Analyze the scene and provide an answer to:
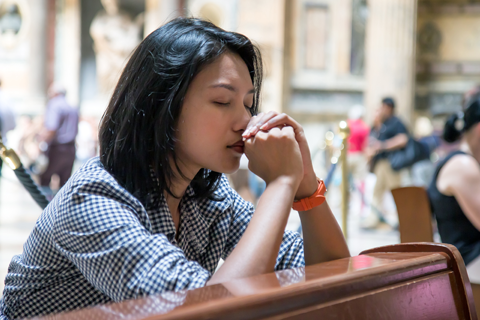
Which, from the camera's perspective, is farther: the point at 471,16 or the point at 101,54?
the point at 471,16

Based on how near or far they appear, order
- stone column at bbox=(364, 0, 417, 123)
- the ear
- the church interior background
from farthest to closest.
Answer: the church interior background
stone column at bbox=(364, 0, 417, 123)
the ear

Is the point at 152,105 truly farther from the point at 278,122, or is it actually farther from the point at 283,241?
the point at 283,241

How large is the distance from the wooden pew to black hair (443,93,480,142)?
1.74 metres

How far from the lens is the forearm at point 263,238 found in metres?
0.99

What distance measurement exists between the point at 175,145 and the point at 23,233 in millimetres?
4739

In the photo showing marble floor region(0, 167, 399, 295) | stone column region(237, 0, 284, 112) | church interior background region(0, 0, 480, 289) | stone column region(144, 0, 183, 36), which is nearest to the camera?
marble floor region(0, 167, 399, 295)

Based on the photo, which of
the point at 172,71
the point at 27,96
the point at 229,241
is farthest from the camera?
the point at 27,96

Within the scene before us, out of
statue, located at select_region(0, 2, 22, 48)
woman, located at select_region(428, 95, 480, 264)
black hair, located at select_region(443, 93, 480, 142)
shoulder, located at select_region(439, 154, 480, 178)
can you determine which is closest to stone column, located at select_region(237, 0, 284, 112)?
statue, located at select_region(0, 2, 22, 48)

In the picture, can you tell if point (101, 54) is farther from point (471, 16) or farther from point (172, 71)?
point (172, 71)

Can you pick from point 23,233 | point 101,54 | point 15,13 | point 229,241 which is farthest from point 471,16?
point 229,241

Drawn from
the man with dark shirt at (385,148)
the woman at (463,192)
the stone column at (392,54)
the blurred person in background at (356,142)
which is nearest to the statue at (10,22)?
the stone column at (392,54)

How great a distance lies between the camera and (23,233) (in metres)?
5.45

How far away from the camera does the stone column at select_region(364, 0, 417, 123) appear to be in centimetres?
1227

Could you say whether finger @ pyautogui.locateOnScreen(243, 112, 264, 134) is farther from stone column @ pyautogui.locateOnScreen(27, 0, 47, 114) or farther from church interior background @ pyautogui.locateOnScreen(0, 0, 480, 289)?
stone column @ pyautogui.locateOnScreen(27, 0, 47, 114)
